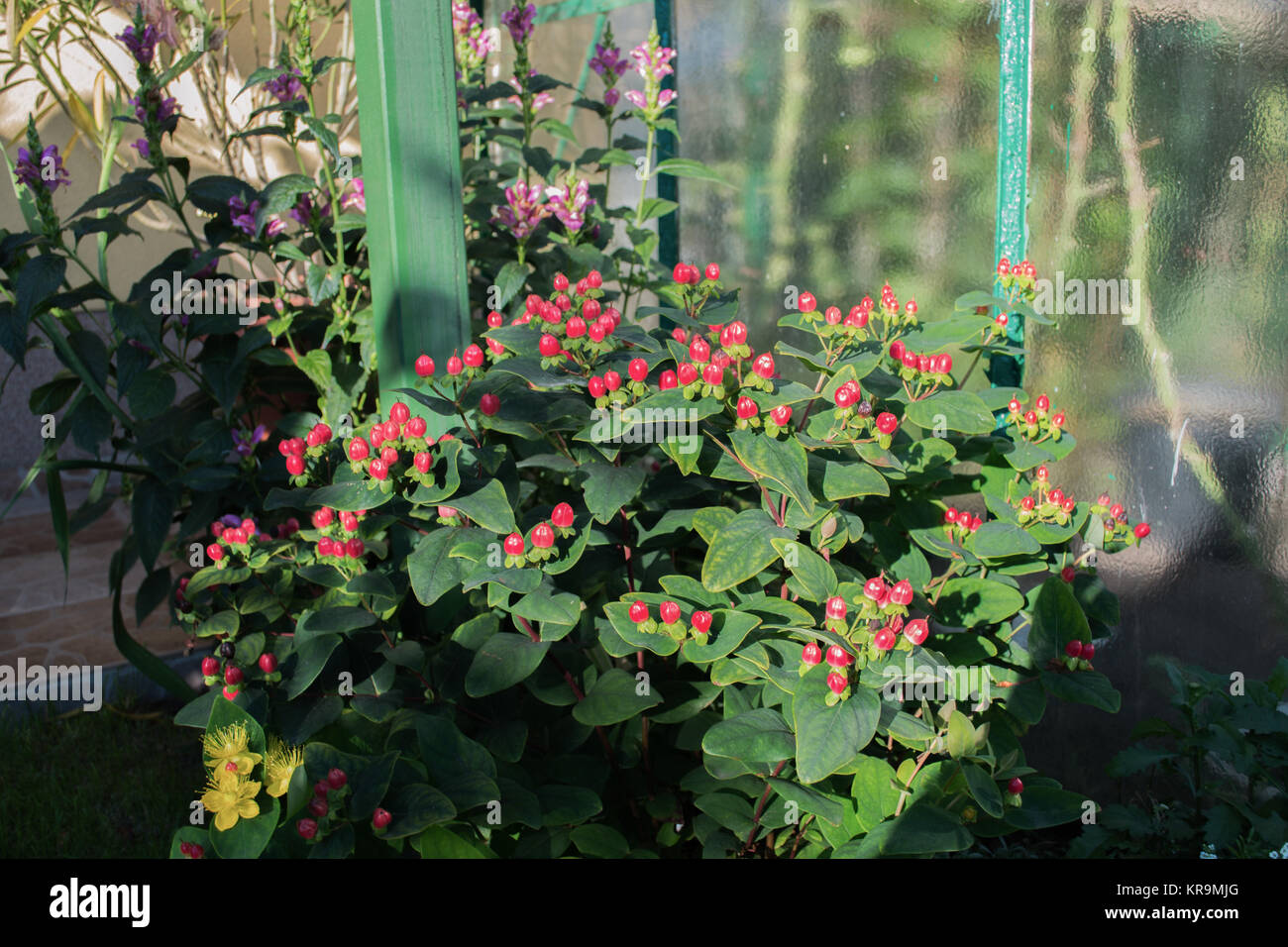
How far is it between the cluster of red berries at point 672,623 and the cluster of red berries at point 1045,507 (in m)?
0.56

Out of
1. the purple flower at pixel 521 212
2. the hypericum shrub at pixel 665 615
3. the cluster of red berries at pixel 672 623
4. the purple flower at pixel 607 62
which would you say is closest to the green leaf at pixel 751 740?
the hypericum shrub at pixel 665 615

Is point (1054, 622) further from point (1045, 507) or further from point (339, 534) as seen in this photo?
point (339, 534)

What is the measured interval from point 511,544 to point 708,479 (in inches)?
19.0

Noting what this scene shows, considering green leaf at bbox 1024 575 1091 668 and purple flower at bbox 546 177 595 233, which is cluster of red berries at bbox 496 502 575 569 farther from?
purple flower at bbox 546 177 595 233

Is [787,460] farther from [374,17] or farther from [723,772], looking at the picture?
[374,17]

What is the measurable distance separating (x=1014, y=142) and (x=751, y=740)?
1.36 m

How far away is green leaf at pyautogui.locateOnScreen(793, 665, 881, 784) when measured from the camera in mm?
1146

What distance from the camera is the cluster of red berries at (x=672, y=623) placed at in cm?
128

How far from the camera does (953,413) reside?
1526 mm

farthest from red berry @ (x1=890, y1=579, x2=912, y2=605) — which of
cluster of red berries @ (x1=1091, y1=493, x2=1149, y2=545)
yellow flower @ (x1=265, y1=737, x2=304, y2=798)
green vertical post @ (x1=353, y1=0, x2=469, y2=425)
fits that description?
green vertical post @ (x1=353, y1=0, x2=469, y2=425)

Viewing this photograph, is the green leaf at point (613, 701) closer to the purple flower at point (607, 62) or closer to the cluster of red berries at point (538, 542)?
the cluster of red berries at point (538, 542)

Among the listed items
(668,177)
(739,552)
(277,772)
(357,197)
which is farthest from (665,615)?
(668,177)

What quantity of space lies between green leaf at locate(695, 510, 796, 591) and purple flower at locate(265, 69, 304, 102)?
4.82 feet
